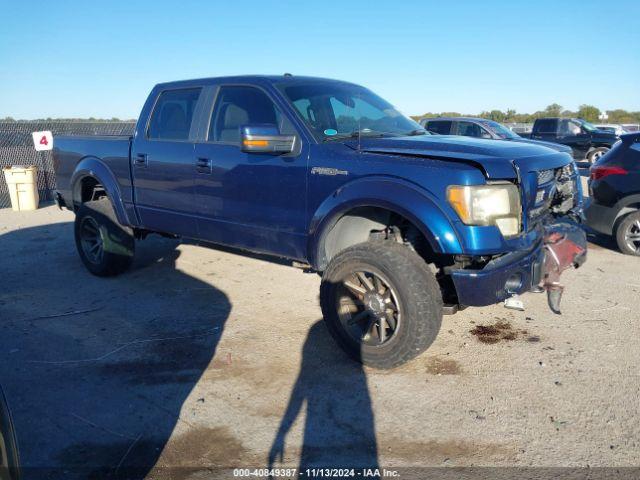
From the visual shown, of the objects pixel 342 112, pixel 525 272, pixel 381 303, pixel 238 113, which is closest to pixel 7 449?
pixel 381 303

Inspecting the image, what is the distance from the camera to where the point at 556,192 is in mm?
4016

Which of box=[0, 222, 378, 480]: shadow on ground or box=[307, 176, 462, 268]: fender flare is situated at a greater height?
box=[307, 176, 462, 268]: fender flare

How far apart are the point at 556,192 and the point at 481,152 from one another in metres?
0.91

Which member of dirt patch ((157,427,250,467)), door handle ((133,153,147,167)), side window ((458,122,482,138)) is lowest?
dirt patch ((157,427,250,467))

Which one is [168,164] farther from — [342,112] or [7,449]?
[7,449]

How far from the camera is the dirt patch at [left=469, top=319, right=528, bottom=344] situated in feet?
13.8

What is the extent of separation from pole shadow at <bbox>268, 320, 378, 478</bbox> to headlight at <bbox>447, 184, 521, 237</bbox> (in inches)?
51.2

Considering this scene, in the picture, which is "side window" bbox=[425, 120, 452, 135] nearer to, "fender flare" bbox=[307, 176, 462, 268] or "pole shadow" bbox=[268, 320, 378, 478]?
"fender flare" bbox=[307, 176, 462, 268]

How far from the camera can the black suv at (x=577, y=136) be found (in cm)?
1902

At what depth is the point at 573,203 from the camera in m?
4.31

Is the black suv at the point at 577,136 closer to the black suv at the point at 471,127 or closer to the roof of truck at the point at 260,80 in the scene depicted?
the black suv at the point at 471,127

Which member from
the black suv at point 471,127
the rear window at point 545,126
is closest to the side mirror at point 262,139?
the black suv at point 471,127

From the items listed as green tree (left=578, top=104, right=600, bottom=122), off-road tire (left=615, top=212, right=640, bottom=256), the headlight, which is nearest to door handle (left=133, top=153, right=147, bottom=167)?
the headlight

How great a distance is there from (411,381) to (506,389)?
60cm
